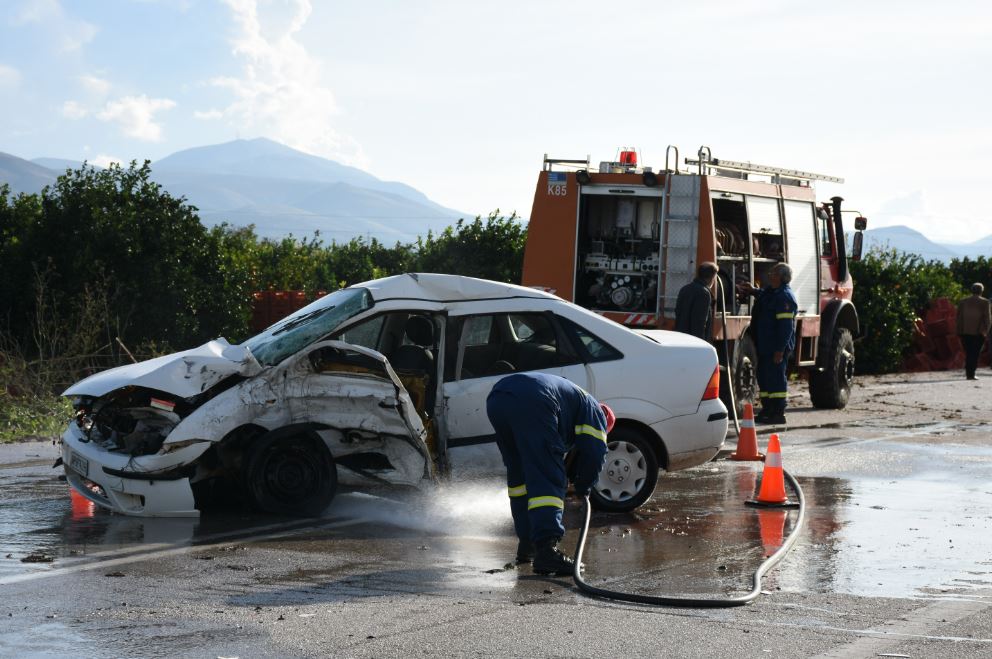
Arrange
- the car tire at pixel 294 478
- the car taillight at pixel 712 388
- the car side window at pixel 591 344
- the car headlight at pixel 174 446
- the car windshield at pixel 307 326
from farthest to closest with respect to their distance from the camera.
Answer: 1. the car taillight at pixel 712 388
2. the car side window at pixel 591 344
3. the car windshield at pixel 307 326
4. the car tire at pixel 294 478
5. the car headlight at pixel 174 446

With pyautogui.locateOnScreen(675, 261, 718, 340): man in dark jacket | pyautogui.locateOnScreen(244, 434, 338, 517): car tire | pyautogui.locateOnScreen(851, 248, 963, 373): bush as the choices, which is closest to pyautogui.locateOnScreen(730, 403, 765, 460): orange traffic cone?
pyautogui.locateOnScreen(675, 261, 718, 340): man in dark jacket

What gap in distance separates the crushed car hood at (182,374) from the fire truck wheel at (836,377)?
433 inches

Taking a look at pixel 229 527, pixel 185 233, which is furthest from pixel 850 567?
pixel 185 233

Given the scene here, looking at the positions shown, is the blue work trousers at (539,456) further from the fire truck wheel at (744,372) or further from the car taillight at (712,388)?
the fire truck wheel at (744,372)

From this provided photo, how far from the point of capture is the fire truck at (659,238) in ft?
47.9

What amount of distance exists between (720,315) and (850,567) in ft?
24.3

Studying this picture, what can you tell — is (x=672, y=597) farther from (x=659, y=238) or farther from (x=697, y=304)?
(x=659, y=238)

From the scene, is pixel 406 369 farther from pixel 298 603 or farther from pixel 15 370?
pixel 15 370

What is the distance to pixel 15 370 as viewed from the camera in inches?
579

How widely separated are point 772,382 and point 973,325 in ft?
35.2

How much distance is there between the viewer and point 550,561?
7.12 metres

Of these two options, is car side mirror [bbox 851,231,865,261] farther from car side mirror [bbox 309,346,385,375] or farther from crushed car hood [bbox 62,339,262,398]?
crushed car hood [bbox 62,339,262,398]

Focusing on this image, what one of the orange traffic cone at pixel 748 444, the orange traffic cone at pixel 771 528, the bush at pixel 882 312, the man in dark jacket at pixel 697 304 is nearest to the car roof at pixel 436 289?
the orange traffic cone at pixel 771 528

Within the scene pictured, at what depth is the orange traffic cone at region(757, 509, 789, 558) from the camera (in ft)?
26.8
